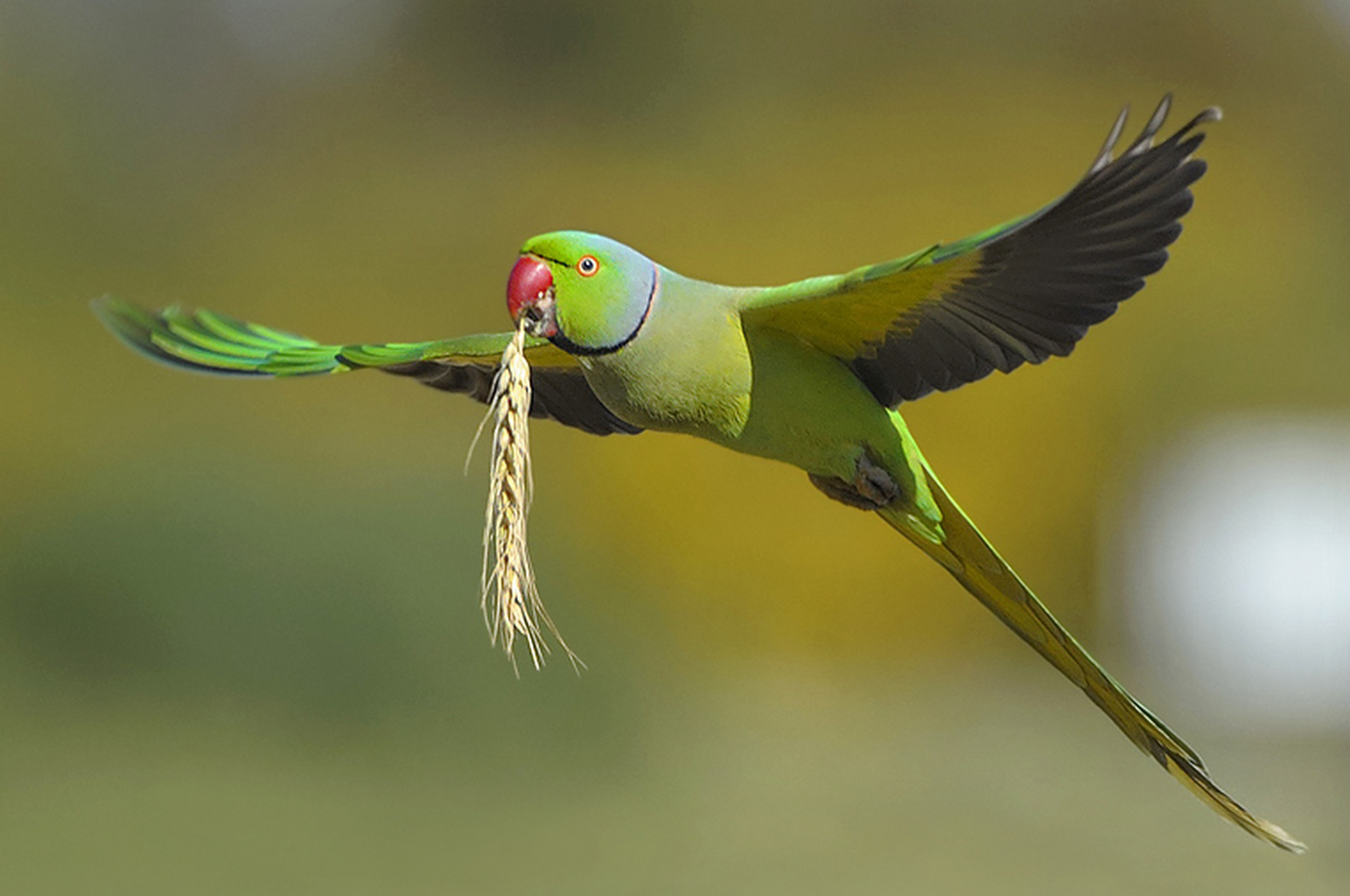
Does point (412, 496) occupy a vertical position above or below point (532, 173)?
below

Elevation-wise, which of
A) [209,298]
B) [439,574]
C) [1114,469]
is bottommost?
[439,574]

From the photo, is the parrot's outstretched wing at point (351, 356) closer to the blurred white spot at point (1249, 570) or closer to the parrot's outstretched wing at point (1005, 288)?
the parrot's outstretched wing at point (1005, 288)

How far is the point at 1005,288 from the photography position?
73 cm

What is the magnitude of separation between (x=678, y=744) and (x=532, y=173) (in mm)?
2067

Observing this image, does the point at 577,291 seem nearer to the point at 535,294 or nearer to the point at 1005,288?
the point at 535,294

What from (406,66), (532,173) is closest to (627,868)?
(532,173)

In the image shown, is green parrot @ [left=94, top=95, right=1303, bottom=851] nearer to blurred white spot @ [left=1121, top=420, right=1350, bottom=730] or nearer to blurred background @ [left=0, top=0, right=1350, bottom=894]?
blurred background @ [left=0, top=0, right=1350, bottom=894]

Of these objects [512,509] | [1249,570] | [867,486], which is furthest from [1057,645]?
[1249,570]

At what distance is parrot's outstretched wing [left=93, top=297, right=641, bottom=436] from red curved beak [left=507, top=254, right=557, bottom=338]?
0.08m

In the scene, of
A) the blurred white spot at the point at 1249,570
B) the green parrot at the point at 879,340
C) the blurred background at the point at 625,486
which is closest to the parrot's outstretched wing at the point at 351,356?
the green parrot at the point at 879,340

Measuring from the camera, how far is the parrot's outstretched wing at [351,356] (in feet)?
2.72

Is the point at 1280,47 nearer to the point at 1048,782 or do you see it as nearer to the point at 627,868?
the point at 1048,782

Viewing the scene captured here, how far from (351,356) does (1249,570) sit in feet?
A: 13.5

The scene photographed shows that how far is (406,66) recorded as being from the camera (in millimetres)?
4875
